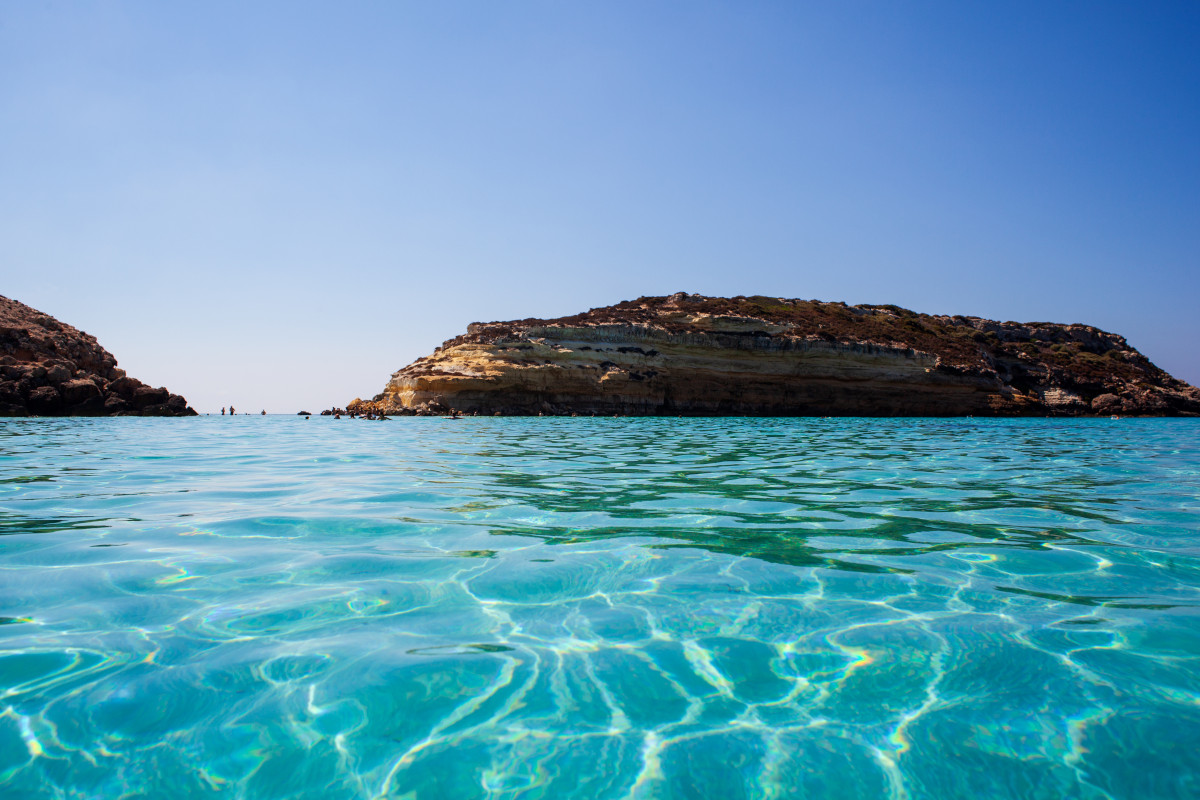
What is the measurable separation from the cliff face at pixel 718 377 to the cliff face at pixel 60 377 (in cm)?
1773

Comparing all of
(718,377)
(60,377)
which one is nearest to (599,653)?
(718,377)

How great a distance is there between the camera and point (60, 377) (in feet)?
134

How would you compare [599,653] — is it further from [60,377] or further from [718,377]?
[60,377]

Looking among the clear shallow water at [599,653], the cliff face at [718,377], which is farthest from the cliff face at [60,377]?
the clear shallow water at [599,653]

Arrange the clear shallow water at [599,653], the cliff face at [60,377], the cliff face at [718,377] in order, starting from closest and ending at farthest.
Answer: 1. the clear shallow water at [599,653]
2. the cliff face at [60,377]
3. the cliff face at [718,377]

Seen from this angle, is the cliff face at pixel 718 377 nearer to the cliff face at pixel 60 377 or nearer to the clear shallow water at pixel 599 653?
the cliff face at pixel 60 377

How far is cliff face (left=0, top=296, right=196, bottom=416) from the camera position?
Answer: 127 feet

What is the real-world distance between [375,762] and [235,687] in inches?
32.9

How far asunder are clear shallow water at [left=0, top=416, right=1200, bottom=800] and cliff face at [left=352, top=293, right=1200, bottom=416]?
35.7 metres

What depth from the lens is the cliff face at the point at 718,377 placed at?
41625 millimetres

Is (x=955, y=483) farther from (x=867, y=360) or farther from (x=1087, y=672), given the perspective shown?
(x=867, y=360)

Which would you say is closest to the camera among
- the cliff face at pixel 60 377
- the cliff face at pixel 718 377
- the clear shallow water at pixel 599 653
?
the clear shallow water at pixel 599 653

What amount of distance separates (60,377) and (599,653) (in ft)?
173

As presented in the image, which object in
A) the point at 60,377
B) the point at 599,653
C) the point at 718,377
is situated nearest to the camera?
the point at 599,653
